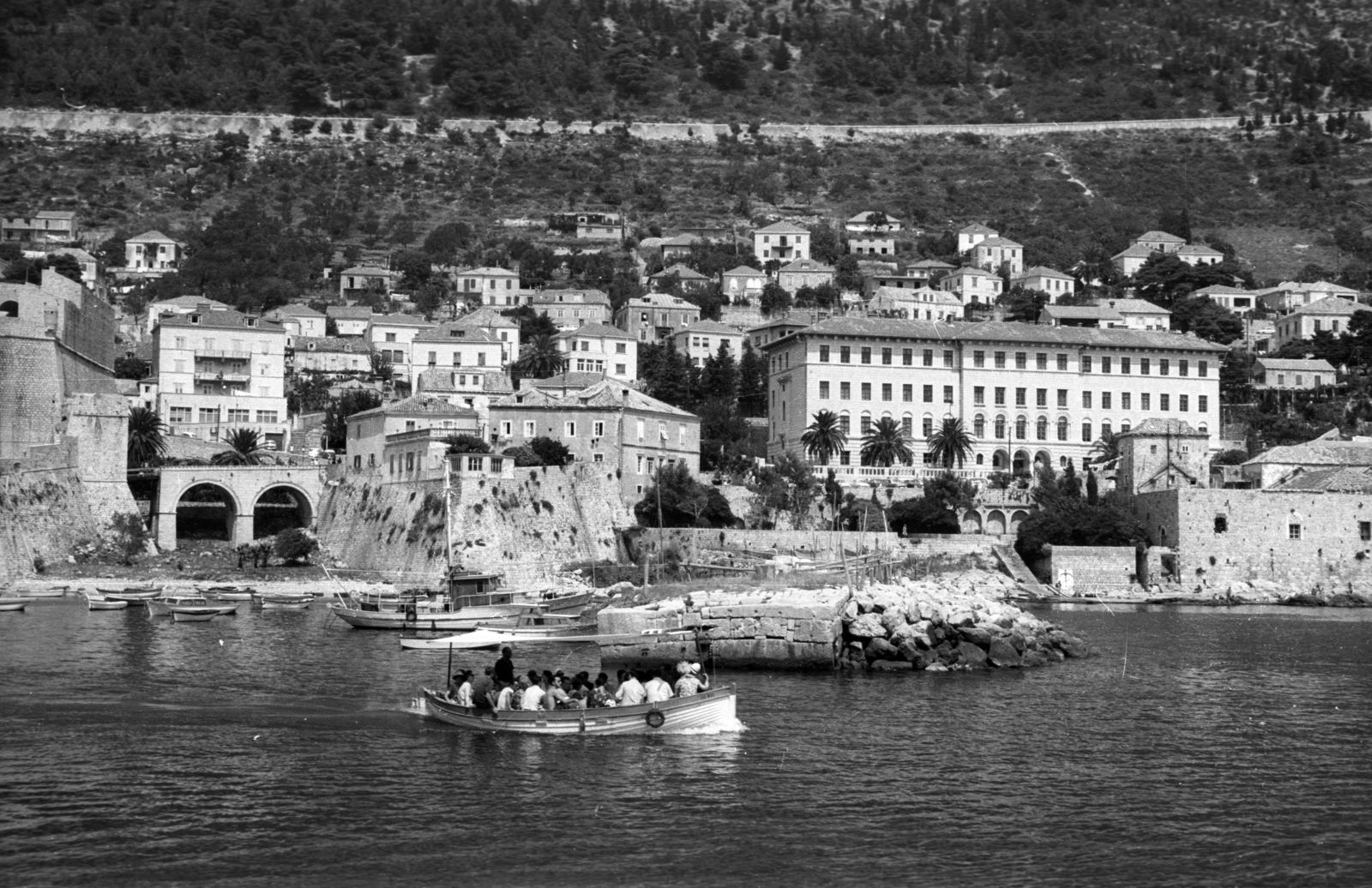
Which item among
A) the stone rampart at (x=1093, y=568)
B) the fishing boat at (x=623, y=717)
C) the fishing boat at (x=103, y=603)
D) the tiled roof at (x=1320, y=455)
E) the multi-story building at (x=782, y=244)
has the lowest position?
the fishing boat at (x=623, y=717)

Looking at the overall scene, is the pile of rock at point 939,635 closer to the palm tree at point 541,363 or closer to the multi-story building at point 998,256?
the palm tree at point 541,363

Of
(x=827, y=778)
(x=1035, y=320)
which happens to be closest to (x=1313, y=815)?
(x=827, y=778)

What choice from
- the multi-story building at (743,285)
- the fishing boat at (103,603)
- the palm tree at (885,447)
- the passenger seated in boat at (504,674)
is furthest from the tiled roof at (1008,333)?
the passenger seated in boat at (504,674)

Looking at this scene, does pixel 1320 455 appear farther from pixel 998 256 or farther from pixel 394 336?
pixel 998 256

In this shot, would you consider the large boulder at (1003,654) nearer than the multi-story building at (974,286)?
Yes

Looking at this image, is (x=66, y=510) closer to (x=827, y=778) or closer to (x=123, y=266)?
(x=827, y=778)

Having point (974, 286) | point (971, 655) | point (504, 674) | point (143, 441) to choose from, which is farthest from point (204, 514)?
point (974, 286)

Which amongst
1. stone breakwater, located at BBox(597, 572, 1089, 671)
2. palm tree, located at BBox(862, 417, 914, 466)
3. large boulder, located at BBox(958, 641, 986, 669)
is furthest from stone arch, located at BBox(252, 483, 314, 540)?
large boulder, located at BBox(958, 641, 986, 669)
